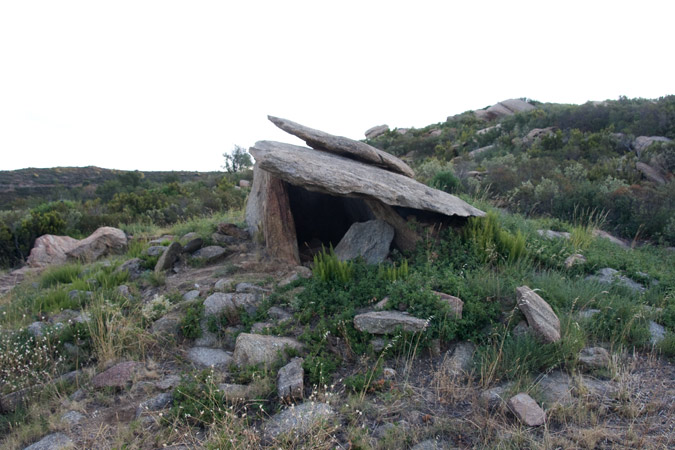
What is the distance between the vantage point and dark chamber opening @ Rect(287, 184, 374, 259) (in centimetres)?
765

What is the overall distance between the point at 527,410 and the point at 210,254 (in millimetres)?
5199

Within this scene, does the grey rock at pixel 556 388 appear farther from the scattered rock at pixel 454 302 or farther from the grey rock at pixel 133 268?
the grey rock at pixel 133 268

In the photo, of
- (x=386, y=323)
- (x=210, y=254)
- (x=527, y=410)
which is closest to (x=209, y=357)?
(x=386, y=323)

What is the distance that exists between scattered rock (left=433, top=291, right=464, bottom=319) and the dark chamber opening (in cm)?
290

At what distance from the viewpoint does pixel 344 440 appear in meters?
3.35

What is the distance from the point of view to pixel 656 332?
15.2ft

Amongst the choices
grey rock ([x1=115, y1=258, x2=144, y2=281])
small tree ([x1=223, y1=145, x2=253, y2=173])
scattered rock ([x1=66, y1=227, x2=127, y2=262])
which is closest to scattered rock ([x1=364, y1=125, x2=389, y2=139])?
small tree ([x1=223, y1=145, x2=253, y2=173])

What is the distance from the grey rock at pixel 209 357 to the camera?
14.7 ft

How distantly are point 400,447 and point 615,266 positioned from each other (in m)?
4.51

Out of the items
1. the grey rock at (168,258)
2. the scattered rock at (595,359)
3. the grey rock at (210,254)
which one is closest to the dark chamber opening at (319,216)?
the grey rock at (210,254)

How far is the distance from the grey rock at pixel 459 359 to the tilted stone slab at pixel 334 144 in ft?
10.5

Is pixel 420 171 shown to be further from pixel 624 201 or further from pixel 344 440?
pixel 344 440

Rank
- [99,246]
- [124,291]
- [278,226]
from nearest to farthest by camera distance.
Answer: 1. [124,291]
2. [278,226]
3. [99,246]

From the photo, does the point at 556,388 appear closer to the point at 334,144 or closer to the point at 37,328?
the point at 334,144
